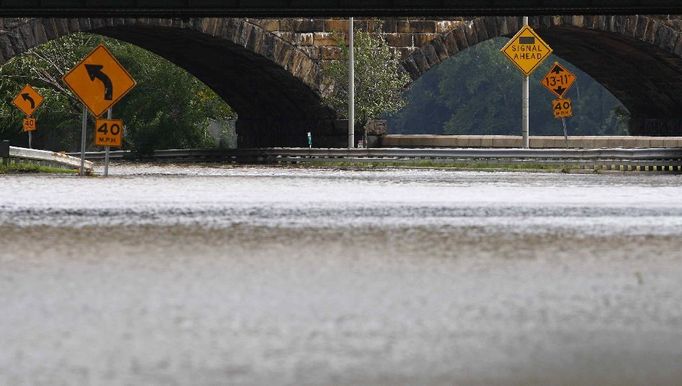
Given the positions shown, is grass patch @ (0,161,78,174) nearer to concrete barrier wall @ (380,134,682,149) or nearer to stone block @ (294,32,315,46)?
stone block @ (294,32,315,46)

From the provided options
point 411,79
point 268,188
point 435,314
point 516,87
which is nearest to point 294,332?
point 435,314

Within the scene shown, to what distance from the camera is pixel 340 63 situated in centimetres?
5462

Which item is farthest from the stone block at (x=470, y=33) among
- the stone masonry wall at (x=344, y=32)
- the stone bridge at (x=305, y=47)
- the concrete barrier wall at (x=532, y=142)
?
the concrete barrier wall at (x=532, y=142)

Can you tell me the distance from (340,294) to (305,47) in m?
43.1

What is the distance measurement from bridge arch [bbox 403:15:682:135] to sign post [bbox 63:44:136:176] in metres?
22.0

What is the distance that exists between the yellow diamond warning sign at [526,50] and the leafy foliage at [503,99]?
5811cm

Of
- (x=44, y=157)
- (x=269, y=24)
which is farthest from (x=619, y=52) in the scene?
(x=44, y=157)

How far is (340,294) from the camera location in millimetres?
11336

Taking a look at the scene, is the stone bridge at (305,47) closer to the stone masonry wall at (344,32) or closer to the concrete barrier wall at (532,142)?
the stone masonry wall at (344,32)

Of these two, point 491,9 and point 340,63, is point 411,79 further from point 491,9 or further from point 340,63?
point 491,9

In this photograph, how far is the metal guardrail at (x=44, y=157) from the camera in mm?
41406

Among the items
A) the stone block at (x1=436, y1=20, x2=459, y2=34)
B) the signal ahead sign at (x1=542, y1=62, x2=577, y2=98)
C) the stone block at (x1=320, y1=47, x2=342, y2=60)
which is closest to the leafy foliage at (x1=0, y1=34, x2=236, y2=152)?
the stone block at (x1=320, y1=47, x2=342, y2=60)

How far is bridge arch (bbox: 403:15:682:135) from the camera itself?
182 feet

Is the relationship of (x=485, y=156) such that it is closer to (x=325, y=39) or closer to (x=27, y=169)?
(x=325, y=39)
